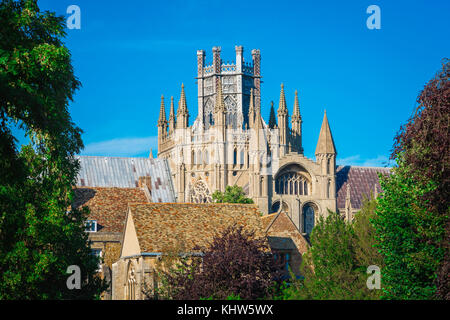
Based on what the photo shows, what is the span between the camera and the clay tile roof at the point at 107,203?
46562 mm

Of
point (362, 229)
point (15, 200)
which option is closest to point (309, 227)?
point (362, 229)

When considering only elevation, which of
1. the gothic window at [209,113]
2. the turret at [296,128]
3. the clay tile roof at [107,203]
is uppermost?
the gothic window at [209,113]

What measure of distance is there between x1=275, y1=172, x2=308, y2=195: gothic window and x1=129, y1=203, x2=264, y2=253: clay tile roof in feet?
158

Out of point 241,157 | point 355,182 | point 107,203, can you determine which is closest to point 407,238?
point 107,203

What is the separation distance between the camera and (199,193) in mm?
94562

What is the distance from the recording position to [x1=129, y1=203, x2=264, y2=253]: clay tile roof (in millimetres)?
34656

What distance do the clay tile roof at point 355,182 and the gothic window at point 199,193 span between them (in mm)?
16248

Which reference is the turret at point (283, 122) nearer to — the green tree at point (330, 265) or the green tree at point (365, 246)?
A: the green tree at point (330, 265)

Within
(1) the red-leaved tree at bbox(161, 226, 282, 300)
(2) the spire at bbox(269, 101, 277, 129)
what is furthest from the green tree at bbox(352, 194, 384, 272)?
(2) the spire at bbox(269, 101, 277, 129)

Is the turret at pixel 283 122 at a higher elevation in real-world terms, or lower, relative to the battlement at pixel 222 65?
lower

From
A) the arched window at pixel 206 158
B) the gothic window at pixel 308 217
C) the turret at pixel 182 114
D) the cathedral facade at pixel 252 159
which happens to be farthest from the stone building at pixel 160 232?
the turret at pixel 182 114

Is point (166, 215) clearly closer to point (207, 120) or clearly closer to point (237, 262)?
point (237, 262)

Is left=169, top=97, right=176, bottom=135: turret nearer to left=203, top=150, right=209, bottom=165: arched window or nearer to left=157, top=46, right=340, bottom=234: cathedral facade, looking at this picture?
left=157, top=46, right=340, bottom=234: cathedral facade
